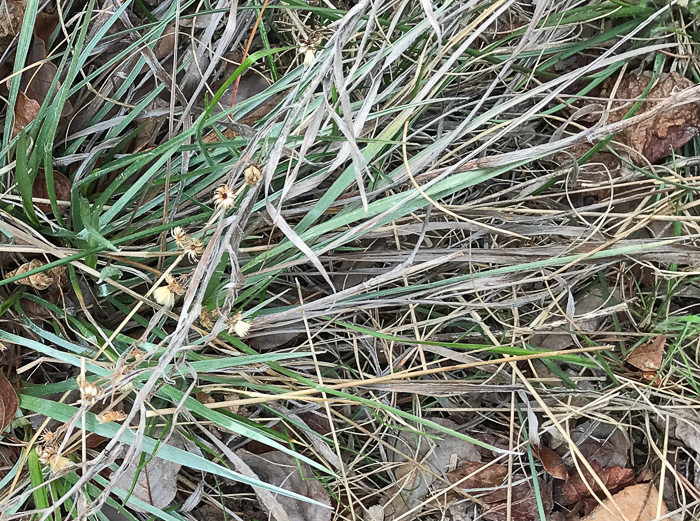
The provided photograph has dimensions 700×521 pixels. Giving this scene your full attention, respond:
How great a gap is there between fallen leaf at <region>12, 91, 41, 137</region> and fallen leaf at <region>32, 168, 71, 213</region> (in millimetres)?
79

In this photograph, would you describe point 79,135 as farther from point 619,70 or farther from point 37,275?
point 619,70

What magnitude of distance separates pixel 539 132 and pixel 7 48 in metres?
0.89

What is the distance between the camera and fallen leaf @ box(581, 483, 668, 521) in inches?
36.6

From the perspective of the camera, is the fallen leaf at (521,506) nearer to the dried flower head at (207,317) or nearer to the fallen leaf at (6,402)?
the dried flower head at (207,317)

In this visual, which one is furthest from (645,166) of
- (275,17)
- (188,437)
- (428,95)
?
(188,437)

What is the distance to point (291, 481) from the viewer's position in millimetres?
908

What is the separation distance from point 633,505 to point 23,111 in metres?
1.21

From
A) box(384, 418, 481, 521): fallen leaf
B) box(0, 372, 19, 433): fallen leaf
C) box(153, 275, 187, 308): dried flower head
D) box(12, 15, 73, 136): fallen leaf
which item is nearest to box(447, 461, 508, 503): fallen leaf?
box(384, 418, 481, 521): fallen leaf

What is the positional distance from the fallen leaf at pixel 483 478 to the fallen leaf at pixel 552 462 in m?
0.07

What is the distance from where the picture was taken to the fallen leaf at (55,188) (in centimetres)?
79

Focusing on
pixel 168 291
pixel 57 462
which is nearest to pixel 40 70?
pixel 168 291

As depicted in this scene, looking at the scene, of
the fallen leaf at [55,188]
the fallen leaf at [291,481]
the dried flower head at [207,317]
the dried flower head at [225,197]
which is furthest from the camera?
the fallen leaf at [291,481]

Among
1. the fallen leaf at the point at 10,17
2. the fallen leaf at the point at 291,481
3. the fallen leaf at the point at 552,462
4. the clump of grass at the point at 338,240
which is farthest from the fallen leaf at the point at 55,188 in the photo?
the fallen leaf at the point at 552,462

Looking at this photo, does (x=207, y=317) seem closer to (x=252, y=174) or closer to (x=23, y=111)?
(x=252, y=174)
